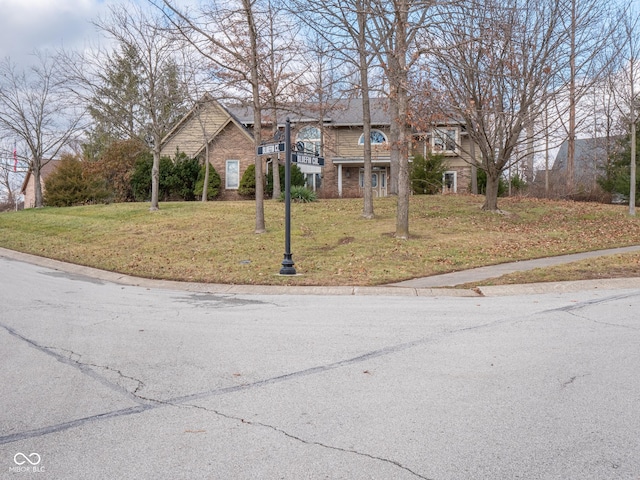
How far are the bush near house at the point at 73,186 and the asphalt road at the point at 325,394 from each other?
102 ft

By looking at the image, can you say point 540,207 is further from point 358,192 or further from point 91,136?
point 91,136

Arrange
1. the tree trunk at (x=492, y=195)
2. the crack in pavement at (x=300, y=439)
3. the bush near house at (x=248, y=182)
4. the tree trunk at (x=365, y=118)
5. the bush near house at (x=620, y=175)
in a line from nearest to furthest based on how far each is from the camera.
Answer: the crack in pavement at (x=300, y=439), the tree trunk at (x=365, y=118), the tree trunk at (x=492, y=195), the bush near house at (x=620, y=175), the bush near house at (x=248, y=182)

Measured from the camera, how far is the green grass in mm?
13648

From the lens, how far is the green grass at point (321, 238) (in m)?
13.6

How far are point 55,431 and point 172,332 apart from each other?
3282 mm

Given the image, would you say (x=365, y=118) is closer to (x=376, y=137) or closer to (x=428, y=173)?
(x=428, y=173)

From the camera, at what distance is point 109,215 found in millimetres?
26109

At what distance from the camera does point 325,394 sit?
4801 mm

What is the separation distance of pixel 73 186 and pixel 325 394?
122 feet

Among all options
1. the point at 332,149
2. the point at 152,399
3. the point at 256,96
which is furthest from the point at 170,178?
the point at 152,399

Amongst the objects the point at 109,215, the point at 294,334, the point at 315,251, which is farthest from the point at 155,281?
the point at 109,215

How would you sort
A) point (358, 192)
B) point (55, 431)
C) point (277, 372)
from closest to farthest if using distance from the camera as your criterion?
point (55, 431) → point (277, 372) → point (358, 192)

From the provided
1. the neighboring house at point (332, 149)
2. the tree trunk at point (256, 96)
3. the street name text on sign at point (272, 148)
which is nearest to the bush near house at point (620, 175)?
the neighboring house at point (332, 149)

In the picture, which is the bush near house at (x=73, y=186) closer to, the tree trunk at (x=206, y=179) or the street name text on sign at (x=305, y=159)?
the tree trunk at (x=206, y=179)
